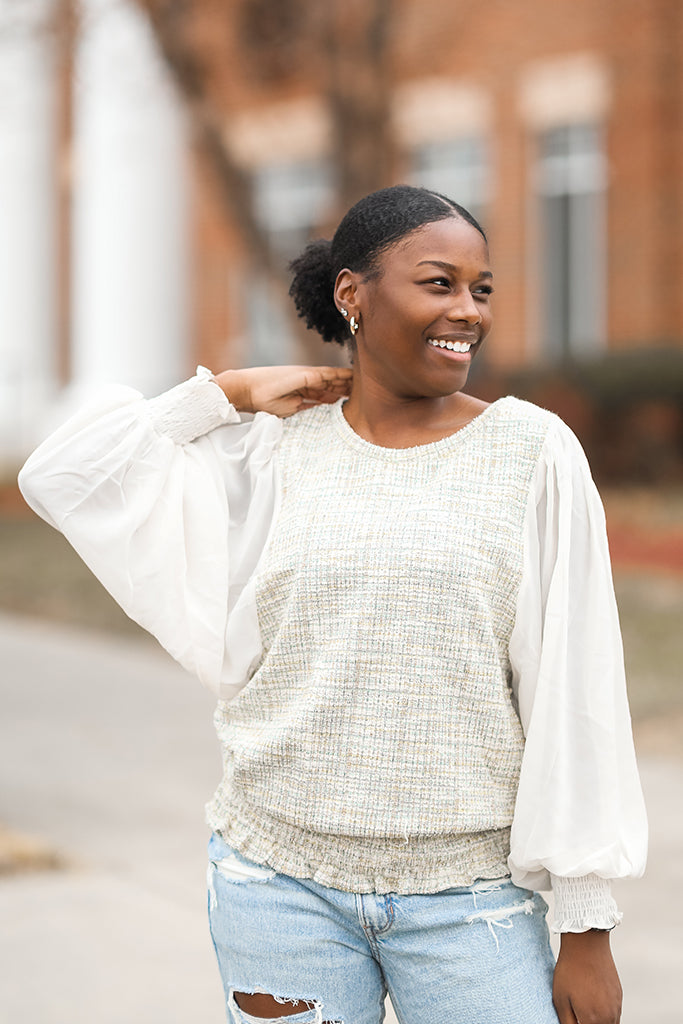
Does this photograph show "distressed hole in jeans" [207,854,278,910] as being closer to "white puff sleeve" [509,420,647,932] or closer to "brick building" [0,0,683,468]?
"white puff sleeve" [509,420,647,932]

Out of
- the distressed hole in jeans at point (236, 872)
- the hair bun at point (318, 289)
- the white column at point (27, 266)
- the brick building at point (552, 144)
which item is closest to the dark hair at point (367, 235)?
the hair bun at point (318, 289)

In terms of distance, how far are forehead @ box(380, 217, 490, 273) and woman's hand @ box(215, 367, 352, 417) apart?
0.30 m

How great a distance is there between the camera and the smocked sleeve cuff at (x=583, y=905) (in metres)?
1.99

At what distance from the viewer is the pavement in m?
3.92

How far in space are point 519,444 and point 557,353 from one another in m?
11.9

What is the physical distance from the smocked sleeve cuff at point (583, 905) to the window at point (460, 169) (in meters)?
13.3

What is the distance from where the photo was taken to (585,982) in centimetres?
199

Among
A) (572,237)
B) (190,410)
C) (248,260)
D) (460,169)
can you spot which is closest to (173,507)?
(190,410)

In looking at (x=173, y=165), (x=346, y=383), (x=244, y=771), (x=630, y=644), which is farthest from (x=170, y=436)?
(x=173, y=165)

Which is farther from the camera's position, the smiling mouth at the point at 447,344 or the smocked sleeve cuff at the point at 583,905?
the smiling mouth at the point at 447,344

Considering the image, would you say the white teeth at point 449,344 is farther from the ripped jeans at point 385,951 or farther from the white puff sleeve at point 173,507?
the ripped jeans at point 385,951

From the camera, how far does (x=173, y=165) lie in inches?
666

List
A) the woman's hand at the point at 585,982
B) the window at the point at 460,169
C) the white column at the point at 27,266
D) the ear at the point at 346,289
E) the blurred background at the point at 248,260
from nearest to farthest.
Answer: the woman's hand at the point at 585,982
the ear at the point at 346,289
the blurred background at the point at 248,260
the window at the point at 460,169
the white column at the point at 27,266

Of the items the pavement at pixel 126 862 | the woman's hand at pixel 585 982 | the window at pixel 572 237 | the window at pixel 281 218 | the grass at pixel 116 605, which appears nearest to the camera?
the woman's hand at pixel 585 982
